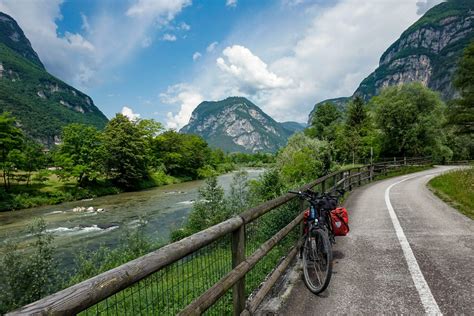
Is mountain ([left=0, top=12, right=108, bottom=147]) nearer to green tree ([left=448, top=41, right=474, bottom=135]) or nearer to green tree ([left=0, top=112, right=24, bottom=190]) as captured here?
green tree ([left=0, top=112, right=24, bottom=190])

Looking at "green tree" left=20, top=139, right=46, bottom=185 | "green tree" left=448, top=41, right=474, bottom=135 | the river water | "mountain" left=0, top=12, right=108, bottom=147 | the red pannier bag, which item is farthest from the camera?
"mountain" left=0, top=12, right=108, bottom=147

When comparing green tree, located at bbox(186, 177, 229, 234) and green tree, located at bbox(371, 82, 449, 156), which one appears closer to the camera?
green tree, located at bbox(186, 177, 229, 234)

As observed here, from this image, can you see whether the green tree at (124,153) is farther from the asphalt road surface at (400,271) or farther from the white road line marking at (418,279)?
the white road line marking at (418,279)

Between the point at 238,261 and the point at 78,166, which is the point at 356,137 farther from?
the point at 238,261

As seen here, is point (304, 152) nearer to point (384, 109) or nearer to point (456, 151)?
point (384, 109)

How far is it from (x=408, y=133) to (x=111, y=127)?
4361 cm

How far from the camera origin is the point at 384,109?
1410 inches

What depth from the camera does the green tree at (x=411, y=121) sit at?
34.2 metres

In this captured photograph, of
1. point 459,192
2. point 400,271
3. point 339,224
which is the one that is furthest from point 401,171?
point 339,224

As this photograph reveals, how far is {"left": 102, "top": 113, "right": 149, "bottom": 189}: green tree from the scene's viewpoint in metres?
41.8

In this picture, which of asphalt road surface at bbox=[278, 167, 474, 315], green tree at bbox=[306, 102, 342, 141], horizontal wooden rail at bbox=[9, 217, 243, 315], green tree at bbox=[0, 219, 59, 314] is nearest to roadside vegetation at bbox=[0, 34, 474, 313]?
green tree at bbox=[0, 219, 59, 314]

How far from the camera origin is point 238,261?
301cm

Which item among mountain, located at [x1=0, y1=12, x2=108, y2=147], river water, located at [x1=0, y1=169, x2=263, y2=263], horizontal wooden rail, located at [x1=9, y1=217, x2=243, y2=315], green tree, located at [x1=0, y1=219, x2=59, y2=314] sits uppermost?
mountain, located at [x1=0, y1=12, x2=108, y2=147]

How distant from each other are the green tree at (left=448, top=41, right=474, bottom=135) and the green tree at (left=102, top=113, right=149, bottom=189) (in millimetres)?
42339
